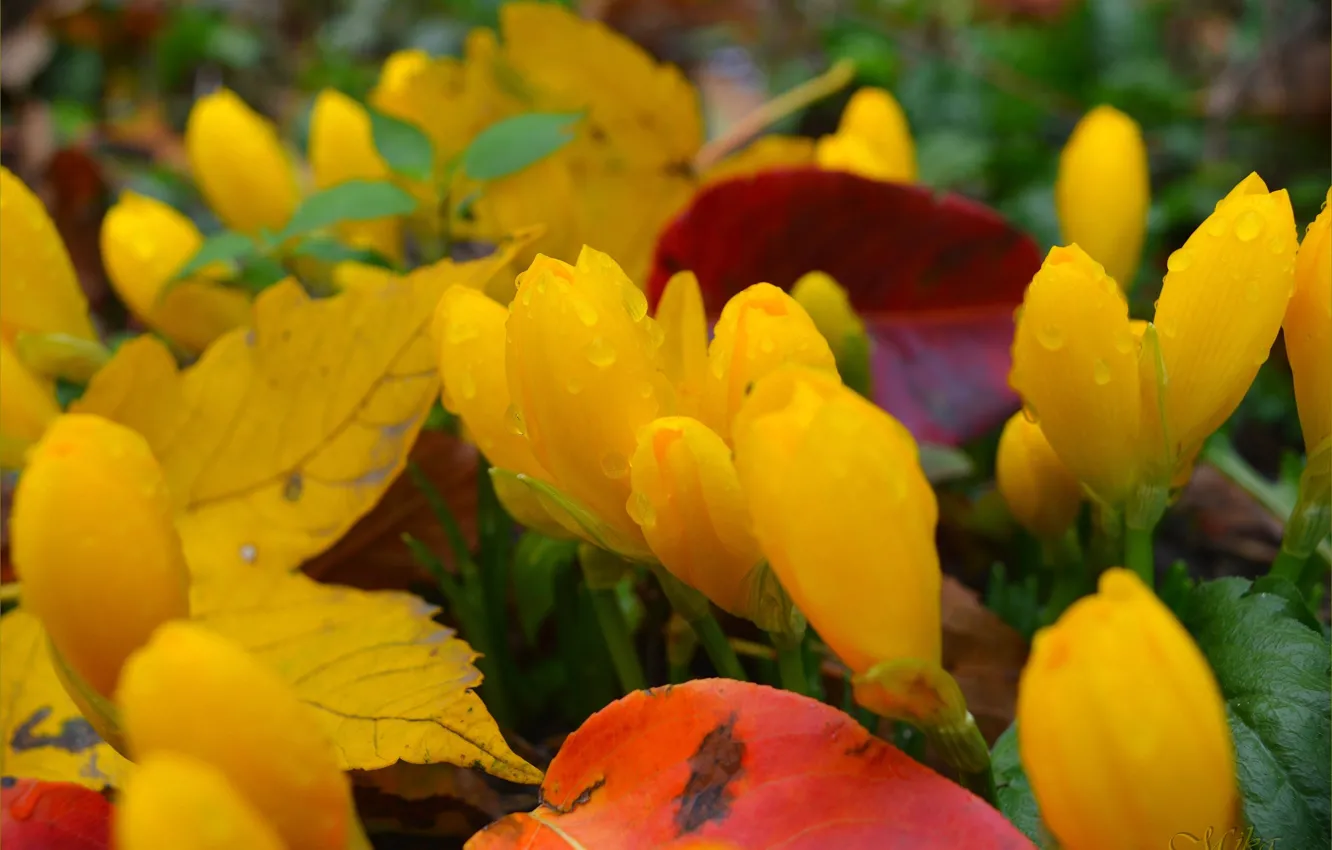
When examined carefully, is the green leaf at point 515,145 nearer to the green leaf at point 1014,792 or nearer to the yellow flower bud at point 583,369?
the yellow flower bud at point 583,369

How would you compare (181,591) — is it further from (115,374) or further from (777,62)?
(777,62)

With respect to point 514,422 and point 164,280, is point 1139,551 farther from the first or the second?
point 164,280

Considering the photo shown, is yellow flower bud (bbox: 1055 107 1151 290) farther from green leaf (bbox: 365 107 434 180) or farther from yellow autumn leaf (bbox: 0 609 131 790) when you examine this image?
yellow autumn leaf (bbox: 0 609 131 790)

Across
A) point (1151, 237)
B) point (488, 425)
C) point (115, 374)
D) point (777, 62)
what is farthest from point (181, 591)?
point (777, 62)

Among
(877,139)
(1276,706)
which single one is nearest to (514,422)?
(1276,706)

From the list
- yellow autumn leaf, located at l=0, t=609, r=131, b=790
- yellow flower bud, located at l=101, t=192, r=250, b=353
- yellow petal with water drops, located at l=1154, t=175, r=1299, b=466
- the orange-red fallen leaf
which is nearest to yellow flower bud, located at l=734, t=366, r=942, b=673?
the orange-red fallen leaf

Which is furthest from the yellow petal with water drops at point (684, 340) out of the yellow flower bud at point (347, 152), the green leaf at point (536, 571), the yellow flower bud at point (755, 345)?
the yellow flower bud at point (347, 152)
